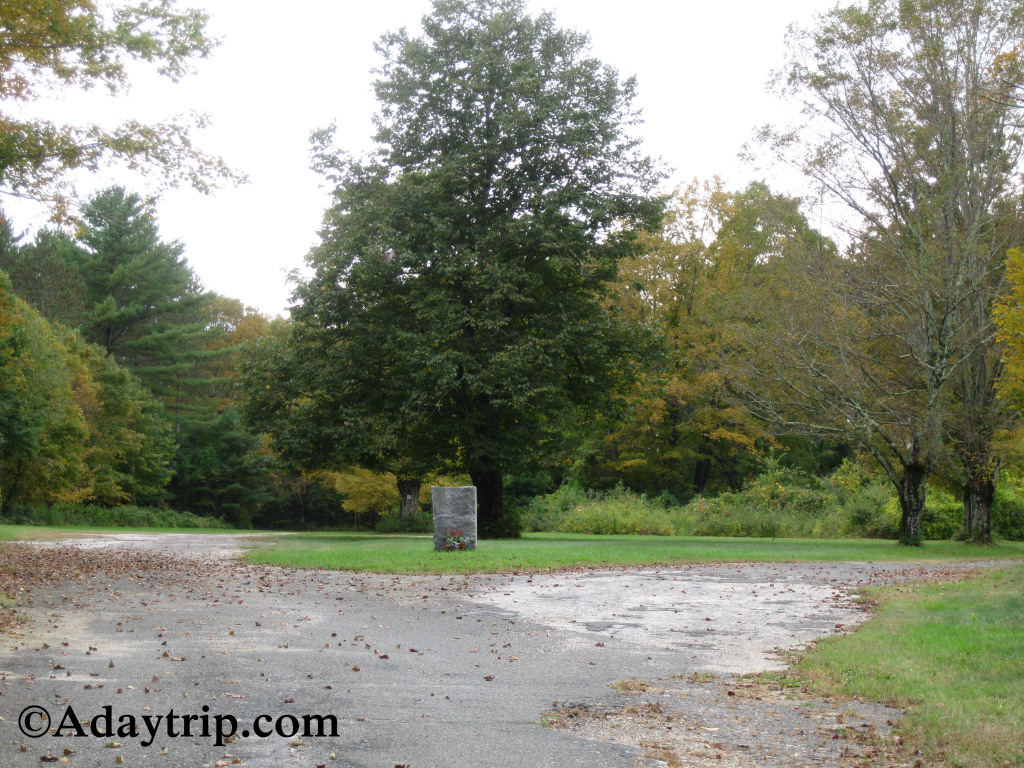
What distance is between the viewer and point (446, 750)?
5.01 metres

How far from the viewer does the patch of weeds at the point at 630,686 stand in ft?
21.7

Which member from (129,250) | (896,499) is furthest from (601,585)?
(129,250)

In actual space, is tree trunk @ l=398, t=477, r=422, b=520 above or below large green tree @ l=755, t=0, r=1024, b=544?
below

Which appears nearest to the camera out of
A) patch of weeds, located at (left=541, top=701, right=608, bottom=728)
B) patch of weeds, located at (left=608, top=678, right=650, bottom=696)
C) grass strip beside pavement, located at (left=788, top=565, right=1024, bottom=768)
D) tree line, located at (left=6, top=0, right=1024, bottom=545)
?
grass strip beside pavement, located at (left=788, top=565, right=1024, bottom=768)

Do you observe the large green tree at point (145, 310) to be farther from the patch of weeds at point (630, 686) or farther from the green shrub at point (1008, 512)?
the patch of weeds at point (630, 686)

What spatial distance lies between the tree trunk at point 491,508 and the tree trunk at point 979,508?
13005mm

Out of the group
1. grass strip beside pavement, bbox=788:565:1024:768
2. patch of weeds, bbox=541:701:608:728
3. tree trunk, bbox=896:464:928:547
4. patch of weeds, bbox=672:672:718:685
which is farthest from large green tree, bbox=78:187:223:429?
patch of weeds, bbox=541:701:608:728

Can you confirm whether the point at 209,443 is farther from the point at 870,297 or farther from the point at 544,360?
the point at 870,297

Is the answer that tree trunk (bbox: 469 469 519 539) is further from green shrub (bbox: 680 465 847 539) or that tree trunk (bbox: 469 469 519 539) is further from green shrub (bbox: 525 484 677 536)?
green shrub (bbox: 680 465 847 539)

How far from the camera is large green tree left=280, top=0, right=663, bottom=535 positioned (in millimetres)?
24312

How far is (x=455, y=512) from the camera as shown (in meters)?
18.7

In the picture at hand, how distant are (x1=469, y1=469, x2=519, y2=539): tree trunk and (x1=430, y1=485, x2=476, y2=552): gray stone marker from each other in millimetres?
7315

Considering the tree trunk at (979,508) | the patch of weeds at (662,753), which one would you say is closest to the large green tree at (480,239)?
the tree trunk at (979,508)

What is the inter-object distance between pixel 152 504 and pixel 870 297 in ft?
144
